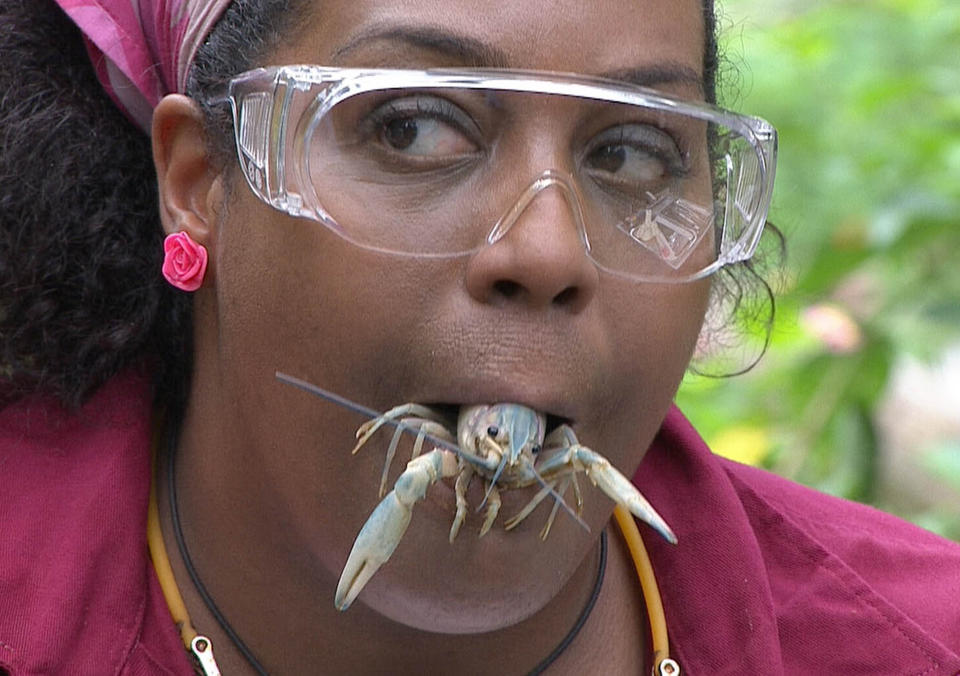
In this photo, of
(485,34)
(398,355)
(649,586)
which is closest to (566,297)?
(398,355)

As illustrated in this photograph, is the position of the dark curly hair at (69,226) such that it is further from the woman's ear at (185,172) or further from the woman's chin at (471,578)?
the woman's chin at (471,578)

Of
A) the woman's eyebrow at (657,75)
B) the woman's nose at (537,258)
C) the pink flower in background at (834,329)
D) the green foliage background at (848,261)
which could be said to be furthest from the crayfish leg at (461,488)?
the pink flower in background at (834,329)

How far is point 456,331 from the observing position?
6.10ft

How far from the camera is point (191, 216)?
221cm

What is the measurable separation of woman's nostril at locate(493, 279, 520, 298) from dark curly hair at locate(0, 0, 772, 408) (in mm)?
646

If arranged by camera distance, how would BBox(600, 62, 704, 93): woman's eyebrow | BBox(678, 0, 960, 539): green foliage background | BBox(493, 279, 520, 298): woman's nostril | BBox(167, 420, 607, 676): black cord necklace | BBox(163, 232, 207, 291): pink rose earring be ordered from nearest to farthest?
BBox(493, 279, 520, 298): woman's nostril, BBox(600, 62, 704, 93): woman's eyebrow, BBox(163, 232, 207, 291): pink rose earring, BBox(167, 420, 607, 676): black cord necklace, BBox(678, 0, 960, 539): green foliage background

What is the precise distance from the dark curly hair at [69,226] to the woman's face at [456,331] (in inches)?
13.2

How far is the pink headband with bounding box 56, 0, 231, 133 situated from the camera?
87.7 inches

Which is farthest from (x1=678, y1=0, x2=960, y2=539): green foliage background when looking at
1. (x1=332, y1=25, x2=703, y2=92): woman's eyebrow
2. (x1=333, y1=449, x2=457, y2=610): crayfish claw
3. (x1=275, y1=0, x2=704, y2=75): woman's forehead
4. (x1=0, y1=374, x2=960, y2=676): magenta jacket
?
(x1=333, y1=449, x2=457, y2=610): crayfish claw

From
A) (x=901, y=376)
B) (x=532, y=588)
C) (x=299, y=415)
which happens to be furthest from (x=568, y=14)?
(x=901, y=376)

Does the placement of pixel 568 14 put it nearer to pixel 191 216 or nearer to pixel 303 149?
pixel 303 149

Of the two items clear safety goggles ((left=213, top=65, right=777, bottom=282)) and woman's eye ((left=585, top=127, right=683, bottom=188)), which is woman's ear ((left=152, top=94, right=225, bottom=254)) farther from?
woman's eye ((left=585, top=127, right=683, bottom=188))

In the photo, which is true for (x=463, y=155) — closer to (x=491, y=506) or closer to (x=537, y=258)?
(x=537, y=258)

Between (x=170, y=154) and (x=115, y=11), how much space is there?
0.25 metres
